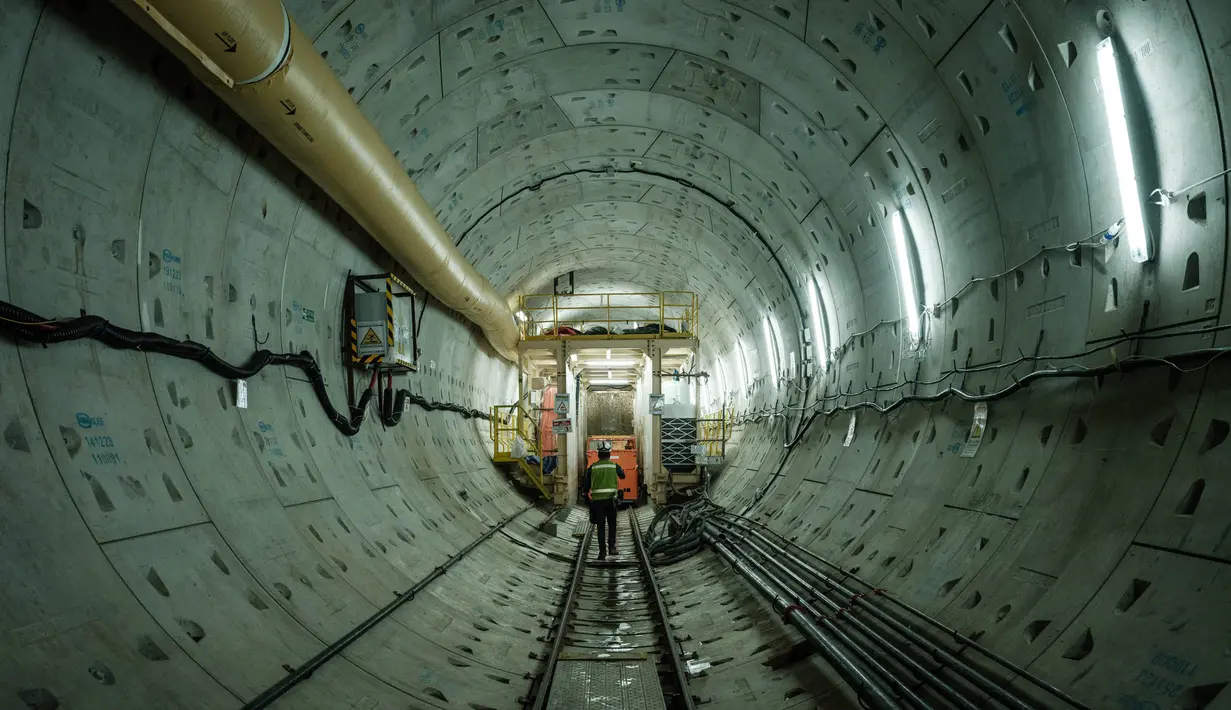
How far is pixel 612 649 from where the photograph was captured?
6.51 m

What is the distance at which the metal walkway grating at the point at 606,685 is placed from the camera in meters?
4.91

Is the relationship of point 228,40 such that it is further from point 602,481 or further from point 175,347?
point 602,481

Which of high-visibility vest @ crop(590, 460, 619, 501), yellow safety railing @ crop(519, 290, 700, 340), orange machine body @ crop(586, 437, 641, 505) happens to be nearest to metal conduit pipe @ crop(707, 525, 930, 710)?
high-visibility vest @ crop(590, 460, 619, 501)

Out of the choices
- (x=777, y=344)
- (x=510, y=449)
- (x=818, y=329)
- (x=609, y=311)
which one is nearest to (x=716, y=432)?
(x=609, y=311)

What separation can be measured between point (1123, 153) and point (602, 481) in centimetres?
808

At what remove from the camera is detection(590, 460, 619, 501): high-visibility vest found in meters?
10.8

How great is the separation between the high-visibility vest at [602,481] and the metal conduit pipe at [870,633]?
3.11m

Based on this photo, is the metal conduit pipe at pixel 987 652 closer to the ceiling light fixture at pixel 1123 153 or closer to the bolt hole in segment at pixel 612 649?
the bolt hole in segment at pixel 612 649

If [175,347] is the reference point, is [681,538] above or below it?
below

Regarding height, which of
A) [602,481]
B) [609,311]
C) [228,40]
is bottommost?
[602,481]

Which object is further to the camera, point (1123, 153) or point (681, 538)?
point (681, 538)

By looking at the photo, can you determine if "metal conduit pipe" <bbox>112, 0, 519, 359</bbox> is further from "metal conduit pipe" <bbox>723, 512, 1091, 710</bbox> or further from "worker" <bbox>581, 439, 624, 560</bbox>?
"metal conduit pipe" <bbox>723, 512, 1091, 710</bbox>

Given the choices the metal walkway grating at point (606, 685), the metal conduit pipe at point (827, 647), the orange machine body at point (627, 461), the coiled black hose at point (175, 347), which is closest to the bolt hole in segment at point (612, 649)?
the metal walkway grating at point (606, 685)

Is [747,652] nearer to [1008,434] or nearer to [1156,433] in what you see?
[1008,434]
